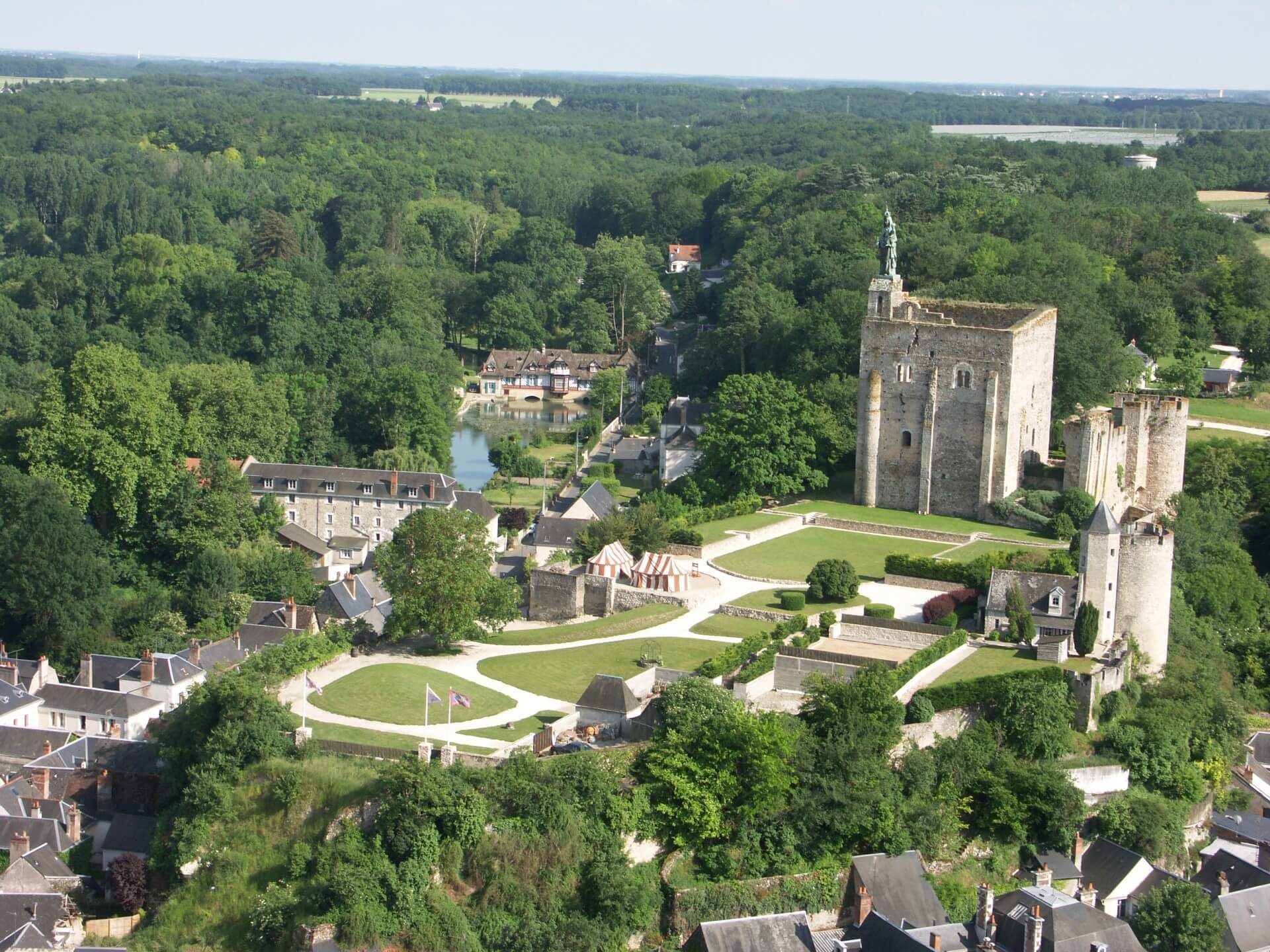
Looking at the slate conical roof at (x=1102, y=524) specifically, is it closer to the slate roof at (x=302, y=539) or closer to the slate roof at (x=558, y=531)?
the slate roof at (x=558, y=531)

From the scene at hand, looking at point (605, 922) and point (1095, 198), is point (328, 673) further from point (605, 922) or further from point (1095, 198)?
point (1095, 198)

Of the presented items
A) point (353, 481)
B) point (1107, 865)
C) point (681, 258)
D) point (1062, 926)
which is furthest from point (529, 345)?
point (1062, 926)

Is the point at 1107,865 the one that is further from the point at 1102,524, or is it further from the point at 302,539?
the point at 302,539

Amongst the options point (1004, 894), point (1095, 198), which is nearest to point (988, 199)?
point (1095, 198)

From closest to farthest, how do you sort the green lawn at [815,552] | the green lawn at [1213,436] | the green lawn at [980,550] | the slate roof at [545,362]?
the green lawn at [980,550], the green lawn at [815,552], the green lawn at [1213,436], the slate roof at [545,362]

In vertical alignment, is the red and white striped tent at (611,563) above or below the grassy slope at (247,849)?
above

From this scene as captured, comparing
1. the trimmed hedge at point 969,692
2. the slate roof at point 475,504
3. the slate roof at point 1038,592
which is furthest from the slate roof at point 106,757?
the slate roof at point 475,504
